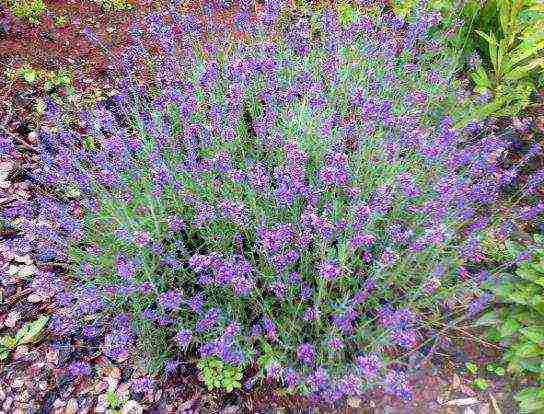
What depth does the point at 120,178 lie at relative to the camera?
238 centimetres

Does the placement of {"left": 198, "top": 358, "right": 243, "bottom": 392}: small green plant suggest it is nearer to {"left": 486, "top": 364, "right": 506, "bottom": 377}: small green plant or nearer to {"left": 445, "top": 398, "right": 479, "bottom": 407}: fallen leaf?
{"left": 445, "top": 398, "right": 479, "bottom": 407}: fallen leaf

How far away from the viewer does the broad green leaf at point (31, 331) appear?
2479mm

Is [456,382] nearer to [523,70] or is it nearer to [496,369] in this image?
[496,369]

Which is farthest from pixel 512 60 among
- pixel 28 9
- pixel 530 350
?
pixel 28 9

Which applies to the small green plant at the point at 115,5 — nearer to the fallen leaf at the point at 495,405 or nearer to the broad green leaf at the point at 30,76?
the broad green leaf at the point at 30,76

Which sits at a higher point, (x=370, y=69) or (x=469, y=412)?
(x=370, y=69)

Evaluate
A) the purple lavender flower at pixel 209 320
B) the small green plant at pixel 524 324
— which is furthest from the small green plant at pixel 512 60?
the purple lavender flower at pixel 209 320

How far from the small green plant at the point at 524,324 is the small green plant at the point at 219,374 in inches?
43.0

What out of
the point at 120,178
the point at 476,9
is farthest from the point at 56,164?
the point at 476,9

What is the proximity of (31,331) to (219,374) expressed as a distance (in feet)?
3.00

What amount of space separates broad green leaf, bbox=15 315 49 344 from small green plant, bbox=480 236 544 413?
197 cm

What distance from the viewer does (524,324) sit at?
233 centimetres

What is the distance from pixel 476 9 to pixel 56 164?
2.57 m

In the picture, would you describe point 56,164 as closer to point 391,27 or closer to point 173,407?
point 173,407
